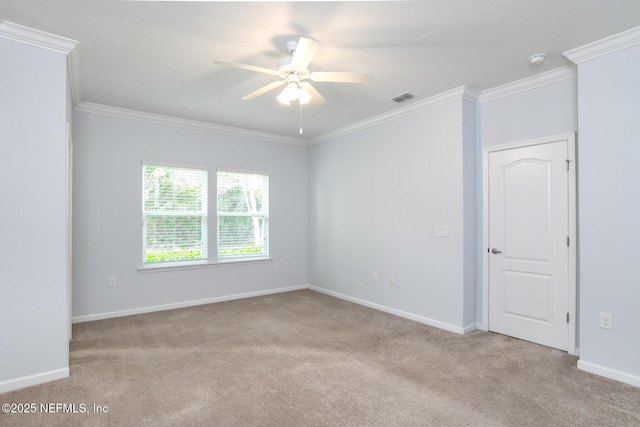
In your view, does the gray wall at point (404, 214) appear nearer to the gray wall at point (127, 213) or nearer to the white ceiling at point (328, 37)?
the white ceiling at point (328, 37)

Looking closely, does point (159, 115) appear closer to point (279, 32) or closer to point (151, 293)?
point (151, 293)

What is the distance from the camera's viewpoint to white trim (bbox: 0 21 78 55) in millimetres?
2512

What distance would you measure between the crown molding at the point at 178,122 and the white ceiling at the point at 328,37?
0.37m

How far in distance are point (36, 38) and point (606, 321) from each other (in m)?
4.93

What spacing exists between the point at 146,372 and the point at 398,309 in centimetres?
293

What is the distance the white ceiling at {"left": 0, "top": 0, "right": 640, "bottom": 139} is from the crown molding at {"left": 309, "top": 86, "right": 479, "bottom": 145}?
106mm

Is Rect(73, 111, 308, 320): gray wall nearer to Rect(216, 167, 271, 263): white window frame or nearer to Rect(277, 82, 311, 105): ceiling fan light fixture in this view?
Rect(216, 167, 271, 263): white window frame

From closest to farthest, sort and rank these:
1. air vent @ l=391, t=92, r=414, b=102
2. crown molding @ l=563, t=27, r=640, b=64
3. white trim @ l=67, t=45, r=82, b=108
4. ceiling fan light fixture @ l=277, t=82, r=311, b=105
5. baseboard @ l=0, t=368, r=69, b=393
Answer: baseboard @ l=0, t=368, r=69, b=393 → crown molding @ l=563, t=27, r=640, b=64 → ceiling fan light fixture @ l=277, t=82, r=311, b=105 → white trim @ l=67, t=45, r=82, b=108 → air vent @ l=391, t=92, r=414, b=102

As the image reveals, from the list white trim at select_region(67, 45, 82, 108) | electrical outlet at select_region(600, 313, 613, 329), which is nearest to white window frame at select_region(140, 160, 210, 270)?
white trim at select_region(67, 45, 82, 108)

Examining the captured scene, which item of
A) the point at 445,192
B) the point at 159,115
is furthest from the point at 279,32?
the point at 159,115

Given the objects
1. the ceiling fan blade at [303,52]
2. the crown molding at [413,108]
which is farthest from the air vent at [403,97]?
the ceiling fan blade at [303,52]

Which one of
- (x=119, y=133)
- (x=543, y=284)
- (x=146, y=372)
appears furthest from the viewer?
(x=119, y=133)

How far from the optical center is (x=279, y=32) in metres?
2.55

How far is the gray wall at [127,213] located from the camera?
4.18 meters
